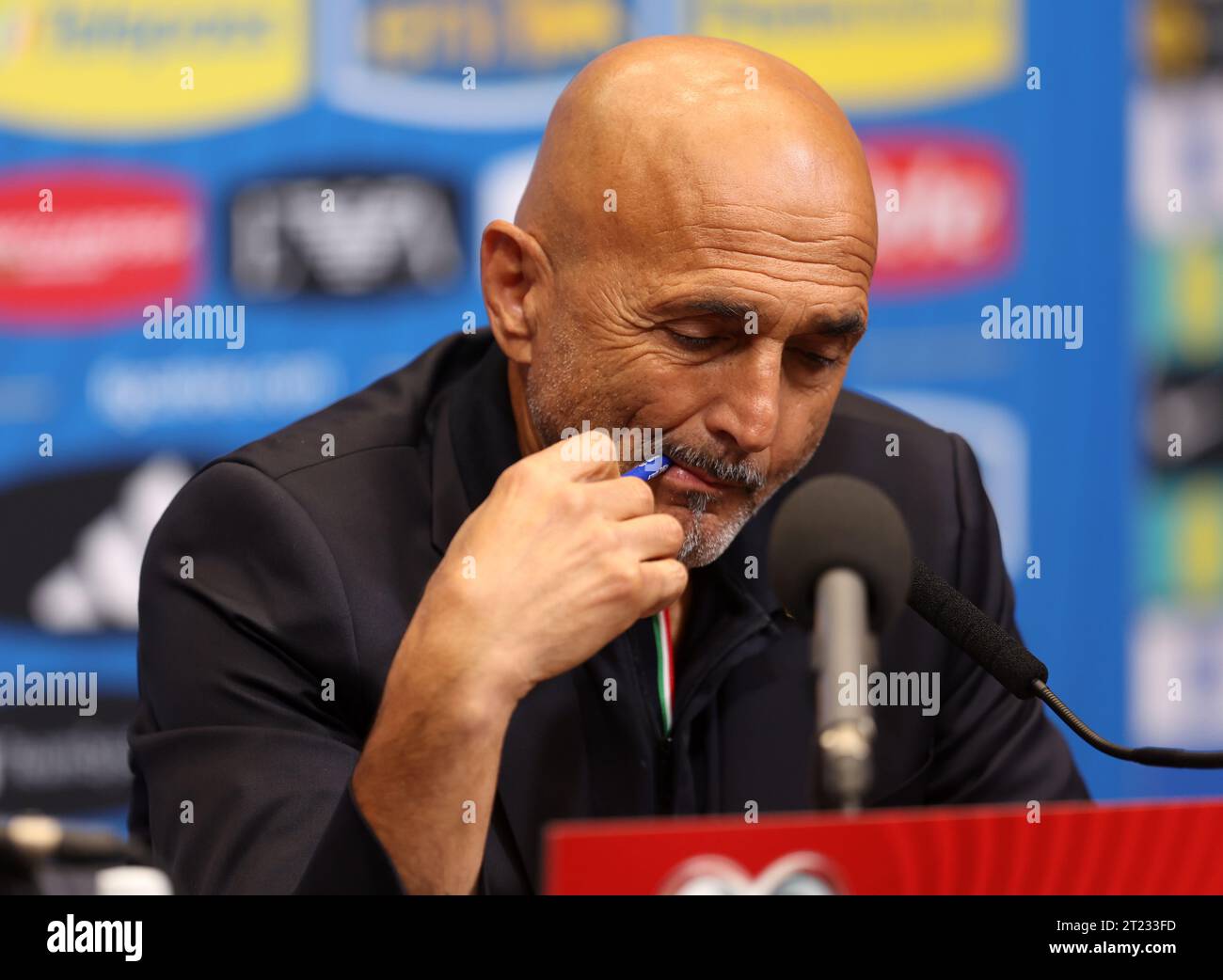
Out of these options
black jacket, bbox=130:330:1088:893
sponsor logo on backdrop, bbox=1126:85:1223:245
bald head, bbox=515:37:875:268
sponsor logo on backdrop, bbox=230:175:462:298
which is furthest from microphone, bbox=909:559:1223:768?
sponsor logo on backdrop, bbox=1126:85:1223:245

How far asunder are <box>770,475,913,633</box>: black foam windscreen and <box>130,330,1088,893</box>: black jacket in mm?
466

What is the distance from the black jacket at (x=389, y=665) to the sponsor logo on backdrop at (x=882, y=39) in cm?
119

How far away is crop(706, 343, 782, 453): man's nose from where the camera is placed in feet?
5.39

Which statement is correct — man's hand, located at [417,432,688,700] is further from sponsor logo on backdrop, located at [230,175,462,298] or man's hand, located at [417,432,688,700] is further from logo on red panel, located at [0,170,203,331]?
logo on red panel, located at [0,170,203,331]

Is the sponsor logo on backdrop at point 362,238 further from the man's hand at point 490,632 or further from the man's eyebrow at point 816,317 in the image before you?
the man's hand at point 490,632

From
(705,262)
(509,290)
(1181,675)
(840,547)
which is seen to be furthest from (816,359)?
(1181,675)

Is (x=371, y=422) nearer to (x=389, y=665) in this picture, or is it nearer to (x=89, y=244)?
(x=389, y=665)

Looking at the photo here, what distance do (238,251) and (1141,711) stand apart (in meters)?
2.00

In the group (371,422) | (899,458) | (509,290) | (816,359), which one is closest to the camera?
(816,359)

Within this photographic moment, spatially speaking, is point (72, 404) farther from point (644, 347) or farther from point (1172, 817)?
point (1172, 817)

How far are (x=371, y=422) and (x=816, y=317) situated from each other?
2.00ft

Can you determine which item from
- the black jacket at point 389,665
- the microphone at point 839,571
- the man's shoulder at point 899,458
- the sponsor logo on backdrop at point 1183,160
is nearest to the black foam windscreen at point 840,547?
the microphone at point 839,571

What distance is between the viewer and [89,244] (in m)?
3.05

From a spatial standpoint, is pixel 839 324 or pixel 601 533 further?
pixel 839 324
